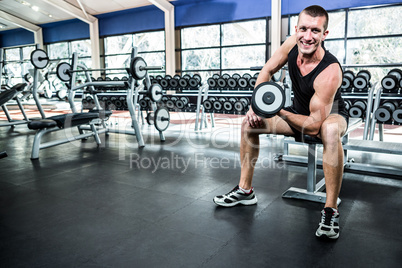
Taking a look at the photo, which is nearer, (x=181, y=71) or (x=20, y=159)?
(x=20, y=159)

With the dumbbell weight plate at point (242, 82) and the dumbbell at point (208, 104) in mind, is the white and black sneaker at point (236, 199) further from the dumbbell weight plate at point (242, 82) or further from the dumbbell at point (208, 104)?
the dumbbell weight plate at point (242, 82)

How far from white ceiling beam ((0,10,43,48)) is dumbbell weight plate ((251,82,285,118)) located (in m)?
11.6

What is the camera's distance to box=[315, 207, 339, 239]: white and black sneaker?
4.10ft

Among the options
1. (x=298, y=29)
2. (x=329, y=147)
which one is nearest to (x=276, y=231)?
(x=329, y=147)

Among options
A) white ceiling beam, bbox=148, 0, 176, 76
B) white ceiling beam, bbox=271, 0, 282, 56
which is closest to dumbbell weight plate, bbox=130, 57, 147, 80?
white ceiling beam, bbox=271, 0, 282, 56

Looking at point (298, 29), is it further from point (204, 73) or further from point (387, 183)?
point (204, 73)

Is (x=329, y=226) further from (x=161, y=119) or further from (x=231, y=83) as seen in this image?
(x=231, y=83)

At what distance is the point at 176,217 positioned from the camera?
1.50 metres

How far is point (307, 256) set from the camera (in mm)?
1136

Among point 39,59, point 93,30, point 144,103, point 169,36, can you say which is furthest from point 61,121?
point 93,30

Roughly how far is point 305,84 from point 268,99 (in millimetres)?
289

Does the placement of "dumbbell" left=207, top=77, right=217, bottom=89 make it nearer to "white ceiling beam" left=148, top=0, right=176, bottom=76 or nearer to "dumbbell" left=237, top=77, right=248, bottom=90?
"dumbbell" left=237, top=77, right=248, bottom=90

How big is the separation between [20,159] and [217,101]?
2.60 meters

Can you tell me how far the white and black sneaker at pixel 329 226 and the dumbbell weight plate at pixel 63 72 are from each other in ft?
10.4
